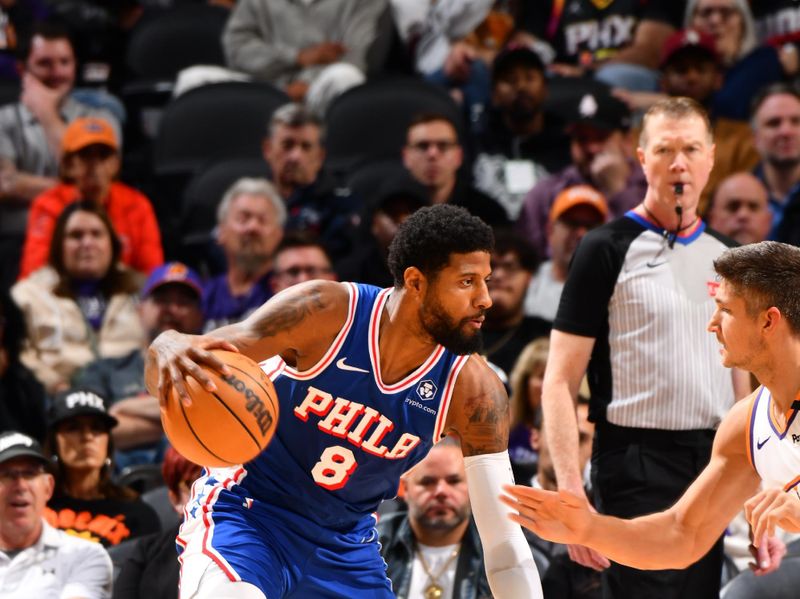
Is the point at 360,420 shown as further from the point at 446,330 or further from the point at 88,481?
the point at 88,481

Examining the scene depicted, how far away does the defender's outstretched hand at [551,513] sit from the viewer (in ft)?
13.2

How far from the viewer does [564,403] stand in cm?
482

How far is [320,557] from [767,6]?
7.87 meters

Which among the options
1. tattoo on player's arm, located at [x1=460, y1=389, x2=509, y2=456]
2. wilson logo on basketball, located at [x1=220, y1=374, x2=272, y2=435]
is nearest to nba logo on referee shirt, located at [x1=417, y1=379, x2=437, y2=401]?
tattoo on player's arm, located at [x1=460, y1=389, x2=509, y2=456]

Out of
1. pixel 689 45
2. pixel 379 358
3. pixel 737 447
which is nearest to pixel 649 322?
pixel 737 447

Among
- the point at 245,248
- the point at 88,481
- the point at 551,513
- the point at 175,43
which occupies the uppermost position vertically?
the point at 175,43

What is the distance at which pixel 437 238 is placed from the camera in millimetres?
4211

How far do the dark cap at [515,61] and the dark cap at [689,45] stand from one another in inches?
36.8

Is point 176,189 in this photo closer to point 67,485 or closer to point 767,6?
point 67,485

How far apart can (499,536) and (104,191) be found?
551cm

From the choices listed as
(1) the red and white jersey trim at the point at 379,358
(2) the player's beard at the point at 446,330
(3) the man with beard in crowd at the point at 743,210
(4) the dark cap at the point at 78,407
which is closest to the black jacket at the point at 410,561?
(4) the dark cap at the point at 78,407

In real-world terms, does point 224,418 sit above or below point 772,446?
above

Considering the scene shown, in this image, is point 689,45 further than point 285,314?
Yes

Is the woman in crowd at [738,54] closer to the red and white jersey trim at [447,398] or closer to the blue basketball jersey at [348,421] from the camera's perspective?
the red and white jersey trim at [447,398]
